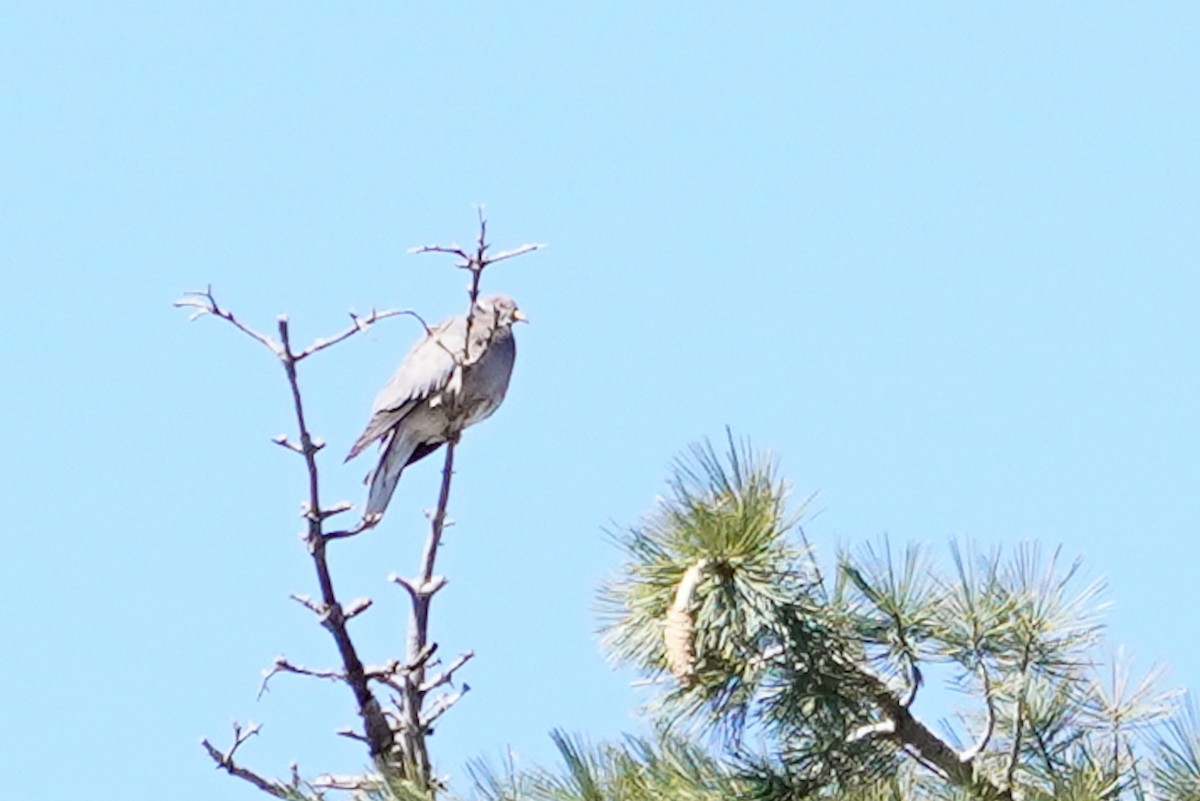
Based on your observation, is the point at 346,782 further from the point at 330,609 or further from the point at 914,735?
the point at 914,735

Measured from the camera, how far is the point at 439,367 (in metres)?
5.51

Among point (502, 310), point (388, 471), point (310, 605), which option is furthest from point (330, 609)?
point (502, 310)

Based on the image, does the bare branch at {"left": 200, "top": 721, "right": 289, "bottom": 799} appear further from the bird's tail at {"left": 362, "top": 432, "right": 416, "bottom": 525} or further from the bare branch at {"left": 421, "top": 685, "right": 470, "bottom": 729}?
the bird's tail at {"left": 362, "top": 432, "right": 416, "bottom": 525}

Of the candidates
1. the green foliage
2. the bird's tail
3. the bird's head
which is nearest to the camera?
the green foliage

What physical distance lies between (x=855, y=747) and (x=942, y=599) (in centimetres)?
26

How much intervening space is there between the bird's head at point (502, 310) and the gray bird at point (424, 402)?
0.06m

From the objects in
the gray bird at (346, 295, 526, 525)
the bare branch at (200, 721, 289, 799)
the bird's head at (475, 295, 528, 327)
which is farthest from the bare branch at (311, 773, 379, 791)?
the bird's head at (475, 295, 528, 327)

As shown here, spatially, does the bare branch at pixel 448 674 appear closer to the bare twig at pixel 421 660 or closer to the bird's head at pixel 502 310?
the bare twig at pixel 421 660

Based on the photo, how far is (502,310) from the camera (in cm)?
593

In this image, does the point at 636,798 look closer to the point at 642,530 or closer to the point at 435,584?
the point at 642,530

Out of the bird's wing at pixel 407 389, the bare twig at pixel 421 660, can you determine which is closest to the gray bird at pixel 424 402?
the bird's wing at pixel 407 389

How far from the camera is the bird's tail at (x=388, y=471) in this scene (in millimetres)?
5391

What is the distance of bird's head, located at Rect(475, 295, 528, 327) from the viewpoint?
Result: 231 inches

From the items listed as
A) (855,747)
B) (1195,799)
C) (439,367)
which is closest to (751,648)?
(855,747)
